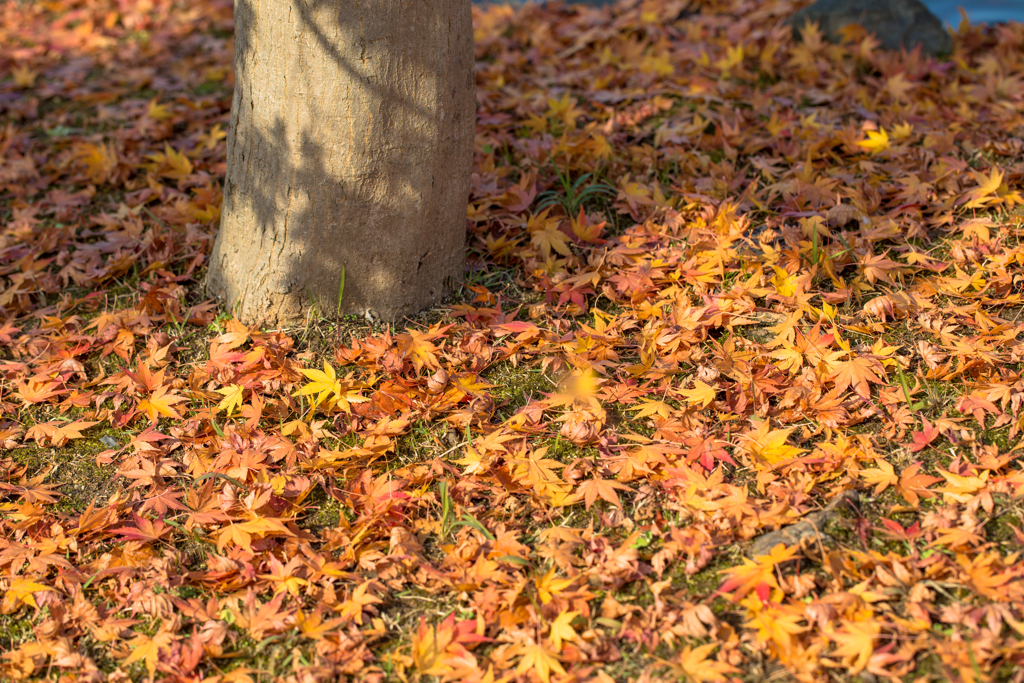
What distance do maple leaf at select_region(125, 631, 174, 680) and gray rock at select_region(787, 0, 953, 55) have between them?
450 cm

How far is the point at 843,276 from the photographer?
2.84 meters

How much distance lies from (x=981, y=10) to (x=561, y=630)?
591 centimetres

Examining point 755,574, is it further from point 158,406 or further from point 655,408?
point 158,406

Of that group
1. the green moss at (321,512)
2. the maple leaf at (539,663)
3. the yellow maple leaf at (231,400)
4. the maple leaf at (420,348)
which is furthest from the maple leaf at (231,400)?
the maple leaf at (539,663)

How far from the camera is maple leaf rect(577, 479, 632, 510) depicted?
2.15 metres

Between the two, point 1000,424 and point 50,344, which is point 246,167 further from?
point 1000,424

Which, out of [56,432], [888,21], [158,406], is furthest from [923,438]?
[888,21]

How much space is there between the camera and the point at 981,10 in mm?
5605

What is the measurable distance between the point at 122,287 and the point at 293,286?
86cm

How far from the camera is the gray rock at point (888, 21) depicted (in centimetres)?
434

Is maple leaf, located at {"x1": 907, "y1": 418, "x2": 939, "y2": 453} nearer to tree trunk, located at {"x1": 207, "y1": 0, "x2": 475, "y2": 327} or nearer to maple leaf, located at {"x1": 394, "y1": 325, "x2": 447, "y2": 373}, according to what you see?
maple leaf, located at {"x1": 394, "y1": 325, "x2": 447, "y2": 373}

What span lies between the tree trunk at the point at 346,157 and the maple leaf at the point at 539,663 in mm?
1420

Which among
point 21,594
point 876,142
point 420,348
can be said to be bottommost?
point 21,594

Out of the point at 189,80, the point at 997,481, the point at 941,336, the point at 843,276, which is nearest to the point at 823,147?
the point at 843,276
